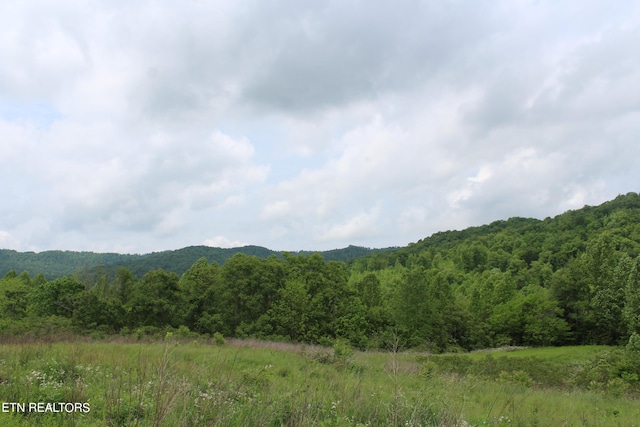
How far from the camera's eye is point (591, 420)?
28.0 ft

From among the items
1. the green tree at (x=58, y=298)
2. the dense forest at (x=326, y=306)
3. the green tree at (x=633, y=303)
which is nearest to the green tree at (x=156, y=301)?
the dense forest at (x=326, y=306)

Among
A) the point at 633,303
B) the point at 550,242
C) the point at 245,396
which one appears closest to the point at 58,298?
the point at 245,396

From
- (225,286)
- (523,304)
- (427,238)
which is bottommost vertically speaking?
(523,304)

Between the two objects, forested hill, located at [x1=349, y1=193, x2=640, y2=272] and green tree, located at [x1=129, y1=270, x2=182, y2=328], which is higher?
forested hill, located at [x1=349, y1=193, x2=640, y2=272]

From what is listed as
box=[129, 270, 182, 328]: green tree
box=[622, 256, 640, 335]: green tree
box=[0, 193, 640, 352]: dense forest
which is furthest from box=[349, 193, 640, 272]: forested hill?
box=[129, 270, 182, 328]: green tree

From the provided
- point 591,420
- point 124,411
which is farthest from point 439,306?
point 124,411

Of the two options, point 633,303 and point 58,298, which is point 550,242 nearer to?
point 633,303

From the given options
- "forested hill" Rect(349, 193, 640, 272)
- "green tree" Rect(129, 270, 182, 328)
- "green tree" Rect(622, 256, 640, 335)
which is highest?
"forested hill" Rect(349, 193, 640, 272)

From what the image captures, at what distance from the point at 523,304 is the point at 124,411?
53.2 meters

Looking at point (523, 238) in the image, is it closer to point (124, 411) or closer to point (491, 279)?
point (491, 279)

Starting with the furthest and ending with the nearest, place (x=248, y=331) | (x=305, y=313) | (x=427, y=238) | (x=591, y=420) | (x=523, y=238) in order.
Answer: (x=427, y=238) < (x=523, y=238) < (x=305, y=313) < (x=248, y=331) < (x=591, y=420)

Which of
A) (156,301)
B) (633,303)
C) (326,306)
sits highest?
(156,301)

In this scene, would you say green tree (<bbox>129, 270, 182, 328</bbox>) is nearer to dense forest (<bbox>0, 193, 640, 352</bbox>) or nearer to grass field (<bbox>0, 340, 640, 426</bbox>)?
dense forest (<bbox>0, 193, 640, 352</bbox>)

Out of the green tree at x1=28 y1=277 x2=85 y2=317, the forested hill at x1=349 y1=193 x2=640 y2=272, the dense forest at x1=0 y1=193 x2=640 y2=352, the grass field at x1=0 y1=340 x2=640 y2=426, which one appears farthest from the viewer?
the forested hill at x1=349 y1=193 x2=640 y2=272
